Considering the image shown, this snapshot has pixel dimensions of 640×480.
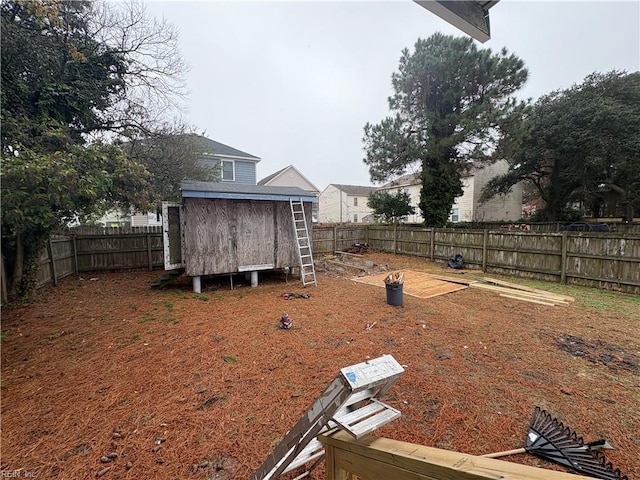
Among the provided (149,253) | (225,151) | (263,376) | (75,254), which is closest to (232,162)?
(225,151)

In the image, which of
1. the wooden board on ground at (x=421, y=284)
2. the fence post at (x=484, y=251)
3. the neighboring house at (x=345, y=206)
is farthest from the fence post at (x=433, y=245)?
the neighboring house at (x=345, y=206)

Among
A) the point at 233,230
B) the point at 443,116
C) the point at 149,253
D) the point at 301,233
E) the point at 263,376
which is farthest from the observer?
the point at 443,116

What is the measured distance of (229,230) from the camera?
23.7 ft

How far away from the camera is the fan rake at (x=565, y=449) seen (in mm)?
1892

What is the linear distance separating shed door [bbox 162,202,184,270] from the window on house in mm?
11955

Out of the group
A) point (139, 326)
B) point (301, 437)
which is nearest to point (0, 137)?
point (139, 326)

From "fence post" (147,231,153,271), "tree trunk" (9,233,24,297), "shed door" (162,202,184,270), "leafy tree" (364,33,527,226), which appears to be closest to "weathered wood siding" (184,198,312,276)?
"shed door" (162,202,184,270)

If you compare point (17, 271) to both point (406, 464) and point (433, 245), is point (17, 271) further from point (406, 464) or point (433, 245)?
point (433, 245)

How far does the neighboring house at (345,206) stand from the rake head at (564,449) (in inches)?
1243

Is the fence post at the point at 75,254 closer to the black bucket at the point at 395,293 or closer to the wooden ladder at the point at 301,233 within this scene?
the wooden ladder at the point at 301,233

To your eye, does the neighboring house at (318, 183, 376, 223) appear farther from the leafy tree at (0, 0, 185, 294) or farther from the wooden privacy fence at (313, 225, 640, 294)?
the leafy tree at (0, 0, 185, 294)

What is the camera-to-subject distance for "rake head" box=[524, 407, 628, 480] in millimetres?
1889

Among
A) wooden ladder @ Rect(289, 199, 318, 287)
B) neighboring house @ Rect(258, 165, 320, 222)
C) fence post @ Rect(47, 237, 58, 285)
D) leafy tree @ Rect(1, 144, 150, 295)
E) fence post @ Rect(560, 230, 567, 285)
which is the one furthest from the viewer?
neighboring house @ Rect(258, 165, 320, 222)

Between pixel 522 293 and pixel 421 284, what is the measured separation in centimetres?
235
